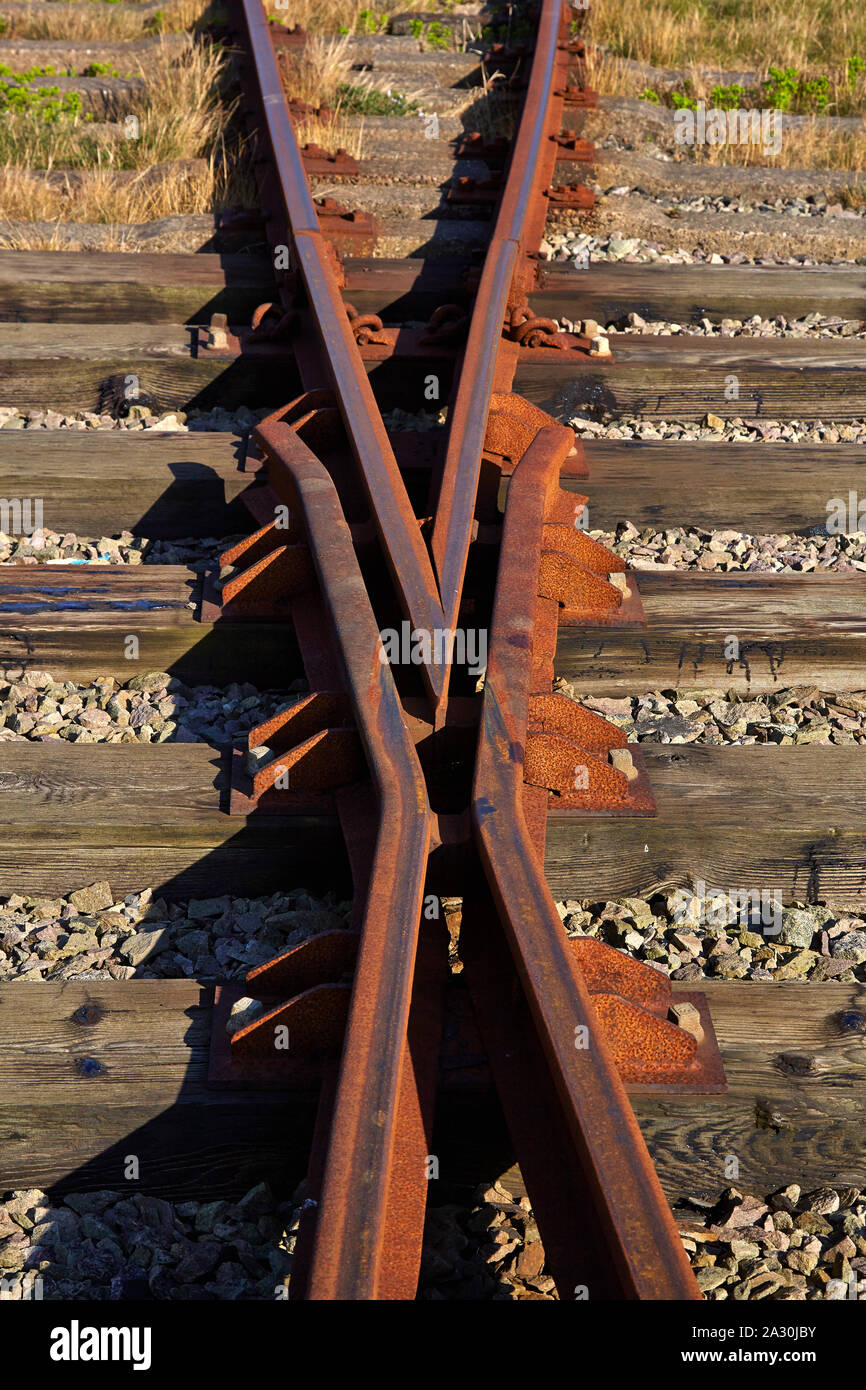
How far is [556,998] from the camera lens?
1.84 meters

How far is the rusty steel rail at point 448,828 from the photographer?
1658mm

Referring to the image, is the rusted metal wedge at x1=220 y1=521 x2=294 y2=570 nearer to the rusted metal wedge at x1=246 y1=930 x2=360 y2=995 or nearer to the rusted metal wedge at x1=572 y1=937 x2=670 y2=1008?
the rusted metal wedge at x1=246 y1=930 x2=360 y2=995

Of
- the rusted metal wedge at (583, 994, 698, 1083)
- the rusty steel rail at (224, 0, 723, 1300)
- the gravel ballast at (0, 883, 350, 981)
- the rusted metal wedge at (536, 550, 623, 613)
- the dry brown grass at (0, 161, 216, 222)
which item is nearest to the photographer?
the rusty steel rail at (224, 0, 723, 1300)

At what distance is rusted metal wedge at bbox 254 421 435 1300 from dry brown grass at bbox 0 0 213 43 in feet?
21.8

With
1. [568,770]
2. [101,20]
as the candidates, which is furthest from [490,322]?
[101,20]

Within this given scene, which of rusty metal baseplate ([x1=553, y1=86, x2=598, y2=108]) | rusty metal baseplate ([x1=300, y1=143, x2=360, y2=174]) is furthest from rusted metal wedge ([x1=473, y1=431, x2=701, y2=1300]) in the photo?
rusty metal baseplate ([x1=553, y1=86, x2=598, y2=108])

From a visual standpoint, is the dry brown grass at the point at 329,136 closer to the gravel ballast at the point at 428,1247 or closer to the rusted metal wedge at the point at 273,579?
the rusted metal wedge at the point at 273,579

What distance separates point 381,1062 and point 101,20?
805 cm

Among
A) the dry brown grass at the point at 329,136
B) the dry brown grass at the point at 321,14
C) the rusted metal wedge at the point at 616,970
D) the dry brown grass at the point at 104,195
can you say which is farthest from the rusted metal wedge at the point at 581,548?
the dry brown grass at the point at 321,14

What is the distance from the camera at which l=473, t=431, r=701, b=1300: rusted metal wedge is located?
1.55 m

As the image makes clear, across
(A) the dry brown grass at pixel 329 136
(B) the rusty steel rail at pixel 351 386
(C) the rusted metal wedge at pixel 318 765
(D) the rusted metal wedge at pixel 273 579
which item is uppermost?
(A) the dry brown grass at pixel 329 136

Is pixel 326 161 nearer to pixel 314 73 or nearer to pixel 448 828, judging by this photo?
pixel 314 73
